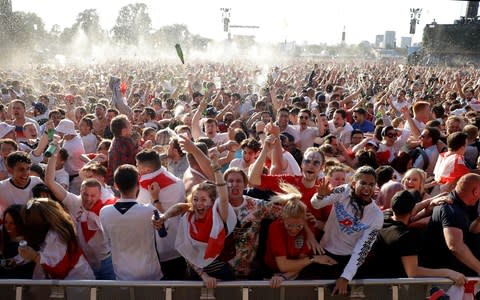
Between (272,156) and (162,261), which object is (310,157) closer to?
(272,156)

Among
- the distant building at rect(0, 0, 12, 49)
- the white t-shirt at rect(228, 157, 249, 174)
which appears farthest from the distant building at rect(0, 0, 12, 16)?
the white t-shirt at rect(228, 157, 249, 174)

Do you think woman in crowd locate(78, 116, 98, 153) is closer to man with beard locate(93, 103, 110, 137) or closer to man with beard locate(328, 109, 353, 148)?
man with beard locate(93, 103, 110, 137)

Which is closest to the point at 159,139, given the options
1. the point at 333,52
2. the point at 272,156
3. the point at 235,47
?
the point at 272,156

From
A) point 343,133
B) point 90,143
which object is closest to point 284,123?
point 343,133

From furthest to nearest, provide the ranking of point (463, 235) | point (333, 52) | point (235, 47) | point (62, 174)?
point (333, 52) < point (235, 47) < point (62, 174) < point (463, 235)

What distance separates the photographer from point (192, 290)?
3816 millimetres

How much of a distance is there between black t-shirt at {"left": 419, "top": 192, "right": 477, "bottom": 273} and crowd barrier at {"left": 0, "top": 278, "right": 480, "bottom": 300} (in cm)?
37

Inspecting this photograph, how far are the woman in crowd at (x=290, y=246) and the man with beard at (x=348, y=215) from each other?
7.1 inches

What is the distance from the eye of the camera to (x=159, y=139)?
723cm

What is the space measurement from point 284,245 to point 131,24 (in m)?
68.4

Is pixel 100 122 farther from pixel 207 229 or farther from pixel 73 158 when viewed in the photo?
pixel 207 229

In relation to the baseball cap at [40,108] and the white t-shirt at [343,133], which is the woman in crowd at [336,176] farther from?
the baseball cap at [40,108]

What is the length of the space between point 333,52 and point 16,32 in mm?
96283

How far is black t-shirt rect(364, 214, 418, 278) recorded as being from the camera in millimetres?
3961
